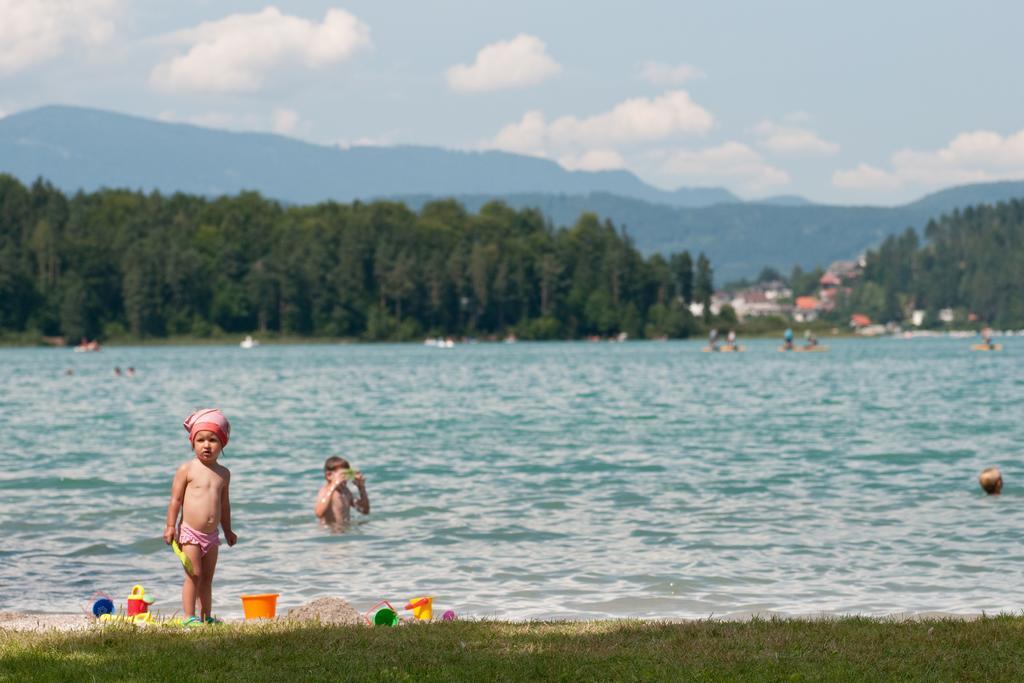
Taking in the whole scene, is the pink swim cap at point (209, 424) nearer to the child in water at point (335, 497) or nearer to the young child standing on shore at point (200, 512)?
the young child standing on shore at point (200, 512)

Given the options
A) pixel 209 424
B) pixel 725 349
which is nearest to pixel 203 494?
pixel 209 424

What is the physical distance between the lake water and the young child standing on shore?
277 cm

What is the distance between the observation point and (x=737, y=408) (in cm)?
5438

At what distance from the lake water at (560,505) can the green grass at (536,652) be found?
358 centimetres

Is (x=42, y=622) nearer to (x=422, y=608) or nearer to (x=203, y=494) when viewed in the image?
(x=203, y=494)

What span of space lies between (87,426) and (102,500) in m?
21.8

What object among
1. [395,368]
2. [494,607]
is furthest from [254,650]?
[395,368]

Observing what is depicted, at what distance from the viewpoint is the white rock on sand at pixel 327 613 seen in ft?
41.1

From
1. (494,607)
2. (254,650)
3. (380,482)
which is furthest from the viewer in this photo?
(380,482)

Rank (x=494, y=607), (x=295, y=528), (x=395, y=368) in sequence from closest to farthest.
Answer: (x=494, y=607) → (x=295, y=528) → (x=395, y=368)

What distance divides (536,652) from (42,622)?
16.1 ft

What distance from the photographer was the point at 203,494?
1262cm

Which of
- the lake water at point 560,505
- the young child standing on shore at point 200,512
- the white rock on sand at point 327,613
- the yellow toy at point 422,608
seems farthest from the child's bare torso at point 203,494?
the lake water at point 560,505

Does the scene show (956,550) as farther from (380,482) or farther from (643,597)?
(380,482)
